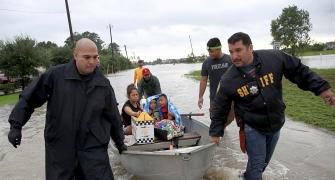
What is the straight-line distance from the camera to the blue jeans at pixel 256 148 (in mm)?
4469

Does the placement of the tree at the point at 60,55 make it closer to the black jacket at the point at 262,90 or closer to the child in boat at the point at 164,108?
the child in boat at the point at 164,108

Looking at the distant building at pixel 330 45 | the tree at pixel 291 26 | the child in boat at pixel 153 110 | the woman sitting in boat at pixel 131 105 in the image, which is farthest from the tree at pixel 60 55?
the distant building at pixel 330 45

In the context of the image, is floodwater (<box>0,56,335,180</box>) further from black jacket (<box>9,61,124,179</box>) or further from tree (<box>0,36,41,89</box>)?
tree (<box>0,36,41,89</box>)

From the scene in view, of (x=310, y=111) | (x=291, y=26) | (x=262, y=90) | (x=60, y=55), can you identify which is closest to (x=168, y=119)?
(x=262, y=90)

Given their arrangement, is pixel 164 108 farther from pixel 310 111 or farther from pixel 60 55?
pixel 60 55

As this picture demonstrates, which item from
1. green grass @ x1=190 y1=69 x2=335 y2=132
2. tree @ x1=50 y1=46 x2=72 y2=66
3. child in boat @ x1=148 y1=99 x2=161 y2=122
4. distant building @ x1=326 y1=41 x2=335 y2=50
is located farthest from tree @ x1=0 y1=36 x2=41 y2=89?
distant building @ x1=326 y1=41 x2=335 y2=50

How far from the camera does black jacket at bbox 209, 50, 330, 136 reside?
4.29 metres

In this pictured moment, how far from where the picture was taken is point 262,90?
428 cm

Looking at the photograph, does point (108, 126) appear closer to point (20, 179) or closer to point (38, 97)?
point (38, 97)

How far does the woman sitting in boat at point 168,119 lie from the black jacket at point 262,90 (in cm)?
240

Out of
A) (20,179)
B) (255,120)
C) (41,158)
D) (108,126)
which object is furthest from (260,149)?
(41,158)

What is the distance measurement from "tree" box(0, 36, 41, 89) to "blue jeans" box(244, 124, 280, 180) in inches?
1214

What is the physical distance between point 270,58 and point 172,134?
285cm

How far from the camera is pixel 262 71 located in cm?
433
